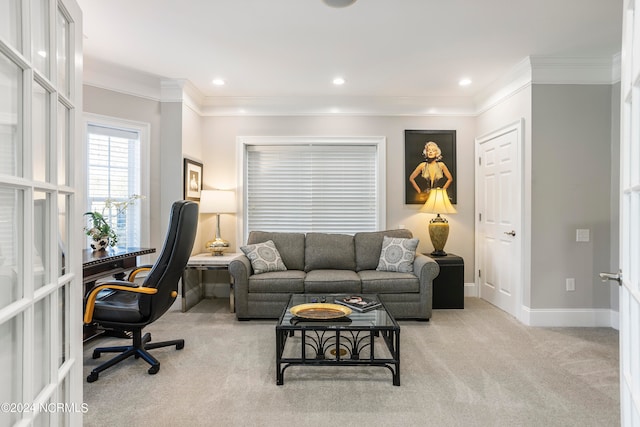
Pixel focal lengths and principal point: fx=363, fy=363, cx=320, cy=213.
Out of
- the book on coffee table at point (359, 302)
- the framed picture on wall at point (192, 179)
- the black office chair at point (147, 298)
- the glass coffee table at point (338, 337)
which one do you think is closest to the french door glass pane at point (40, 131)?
the black office chair at point (147, 298)

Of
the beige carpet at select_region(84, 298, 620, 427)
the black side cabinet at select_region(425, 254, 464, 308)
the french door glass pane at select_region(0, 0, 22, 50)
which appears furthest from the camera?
the black side cabinet at select_region(425, 254, 464, 308)

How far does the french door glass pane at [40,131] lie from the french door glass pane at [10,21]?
0.39 feet

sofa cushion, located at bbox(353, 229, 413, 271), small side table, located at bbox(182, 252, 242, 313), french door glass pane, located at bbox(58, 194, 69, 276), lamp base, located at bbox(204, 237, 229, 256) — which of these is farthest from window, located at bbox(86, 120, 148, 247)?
french door glass pane, located at bbox(58, 194, 69, 276)

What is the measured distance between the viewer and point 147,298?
2469 millimetres

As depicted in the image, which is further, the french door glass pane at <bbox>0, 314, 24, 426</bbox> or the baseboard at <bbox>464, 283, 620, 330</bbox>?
the baseboard at <bbox>464, 283, 620, 330</bbox>

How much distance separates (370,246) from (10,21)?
3800 mm

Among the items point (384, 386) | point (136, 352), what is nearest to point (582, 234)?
point (384, 386)

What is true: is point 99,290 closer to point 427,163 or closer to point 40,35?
point 40,35

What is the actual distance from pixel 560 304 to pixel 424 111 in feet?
8.80

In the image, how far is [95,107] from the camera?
12.0 ft

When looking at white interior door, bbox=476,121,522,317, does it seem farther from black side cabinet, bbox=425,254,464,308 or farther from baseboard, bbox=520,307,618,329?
black side cabinet, bbox=425,254,464,308

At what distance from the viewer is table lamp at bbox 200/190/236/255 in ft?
14.1

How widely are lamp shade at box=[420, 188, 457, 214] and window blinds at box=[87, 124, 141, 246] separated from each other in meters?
3.37

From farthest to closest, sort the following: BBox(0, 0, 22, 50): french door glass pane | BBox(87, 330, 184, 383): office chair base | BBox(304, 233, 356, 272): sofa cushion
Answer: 1. BBox(304, 233, 356, 272): sofa cushion
2. BBox(87, 330, 184, 383): office chair base
3. BBox(0, 0, 22, 50): french door glass pane
